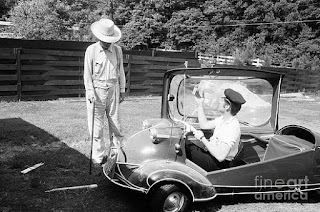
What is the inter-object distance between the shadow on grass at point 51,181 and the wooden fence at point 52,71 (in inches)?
145

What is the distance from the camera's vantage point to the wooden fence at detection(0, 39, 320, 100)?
9.19m

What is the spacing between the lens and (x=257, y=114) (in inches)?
187

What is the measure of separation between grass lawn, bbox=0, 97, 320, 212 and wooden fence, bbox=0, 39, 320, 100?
1485mm

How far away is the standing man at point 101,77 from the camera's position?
4465 mm

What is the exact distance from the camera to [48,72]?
991cm

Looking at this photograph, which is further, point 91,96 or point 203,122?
point 91,96

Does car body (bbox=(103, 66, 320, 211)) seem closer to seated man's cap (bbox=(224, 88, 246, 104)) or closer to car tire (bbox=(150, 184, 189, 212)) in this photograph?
car tire (bbox=(150, 184, 189, 212))

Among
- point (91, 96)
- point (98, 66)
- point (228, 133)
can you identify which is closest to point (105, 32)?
point (98, 66)

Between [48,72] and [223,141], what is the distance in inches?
301

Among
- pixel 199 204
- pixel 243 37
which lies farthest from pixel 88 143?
pixel 243 37

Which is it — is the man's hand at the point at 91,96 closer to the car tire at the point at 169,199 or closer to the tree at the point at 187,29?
the car tire at the point at 169,199

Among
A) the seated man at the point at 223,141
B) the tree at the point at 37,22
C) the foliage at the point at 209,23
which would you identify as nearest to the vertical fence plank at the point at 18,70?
the seated man at the point at 223,141

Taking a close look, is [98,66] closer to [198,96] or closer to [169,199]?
[198,96]

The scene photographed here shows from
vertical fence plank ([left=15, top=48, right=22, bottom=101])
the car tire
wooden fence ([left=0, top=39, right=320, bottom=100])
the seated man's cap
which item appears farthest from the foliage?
the car tire
